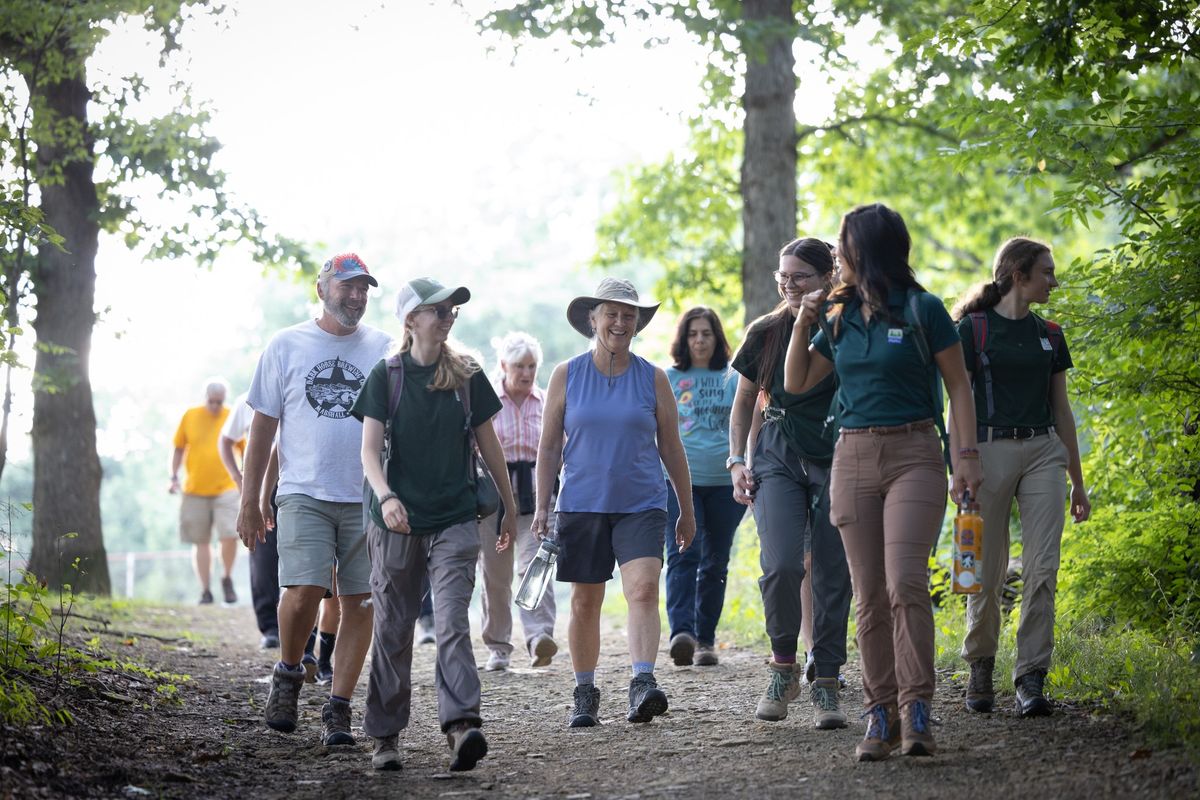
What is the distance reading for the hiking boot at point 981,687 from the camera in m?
6.70

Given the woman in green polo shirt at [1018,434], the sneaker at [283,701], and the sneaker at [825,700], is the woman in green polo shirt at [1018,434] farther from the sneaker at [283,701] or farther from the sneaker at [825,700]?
the sneaker at [283,701]

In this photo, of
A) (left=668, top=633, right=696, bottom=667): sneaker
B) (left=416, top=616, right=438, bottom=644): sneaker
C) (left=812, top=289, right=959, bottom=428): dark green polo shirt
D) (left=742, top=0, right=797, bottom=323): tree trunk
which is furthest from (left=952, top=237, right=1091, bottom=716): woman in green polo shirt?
(left=742, top=0, right=797, bottom=323): tree trunk

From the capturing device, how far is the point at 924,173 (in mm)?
21797

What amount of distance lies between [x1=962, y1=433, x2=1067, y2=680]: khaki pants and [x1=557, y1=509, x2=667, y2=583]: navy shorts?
1569 mm

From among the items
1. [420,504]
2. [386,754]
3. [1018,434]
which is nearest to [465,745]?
[386,754]

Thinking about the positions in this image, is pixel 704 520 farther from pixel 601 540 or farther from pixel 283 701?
pixel 283 701

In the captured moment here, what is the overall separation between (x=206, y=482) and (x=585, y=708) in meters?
9.42

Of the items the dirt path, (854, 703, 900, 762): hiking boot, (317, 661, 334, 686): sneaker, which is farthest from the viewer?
(317, 661, 334, 686): sneaker

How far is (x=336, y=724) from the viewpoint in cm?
697

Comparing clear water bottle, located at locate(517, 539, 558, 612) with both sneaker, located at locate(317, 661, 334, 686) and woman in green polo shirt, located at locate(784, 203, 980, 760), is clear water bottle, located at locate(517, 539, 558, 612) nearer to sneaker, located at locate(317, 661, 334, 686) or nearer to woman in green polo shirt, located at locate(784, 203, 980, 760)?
woman in green polo shirt, located at locate(784, 203, 980, 760)

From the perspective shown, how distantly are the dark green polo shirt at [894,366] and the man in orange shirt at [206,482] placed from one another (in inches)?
436

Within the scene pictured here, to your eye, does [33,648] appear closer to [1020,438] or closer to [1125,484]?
[1020,438]

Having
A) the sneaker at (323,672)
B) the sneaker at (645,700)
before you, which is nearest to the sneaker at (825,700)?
the sneaker at (645,700)

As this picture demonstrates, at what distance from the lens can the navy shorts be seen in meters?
7.15
